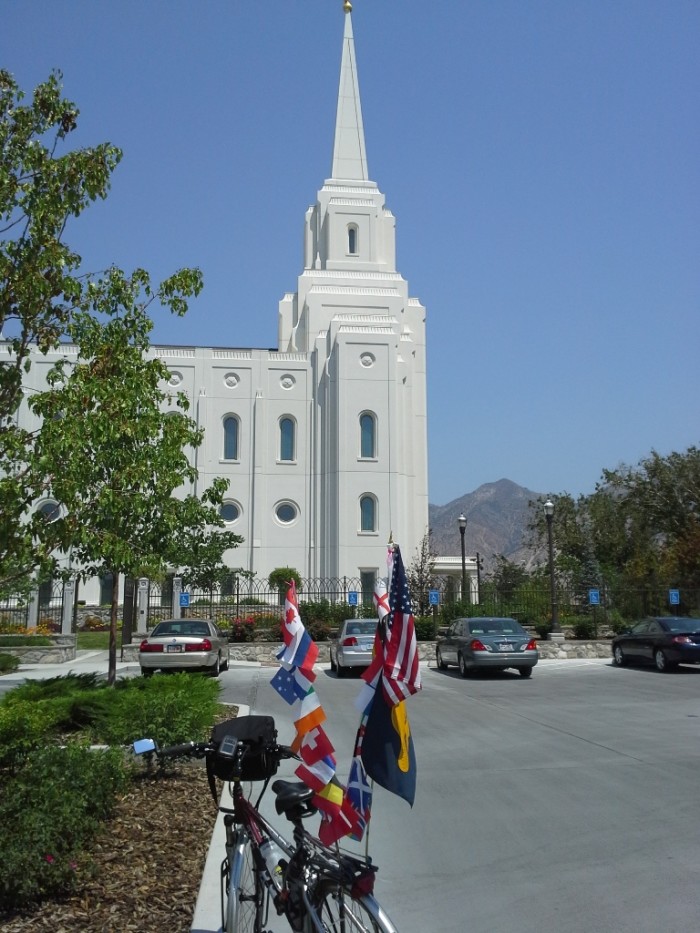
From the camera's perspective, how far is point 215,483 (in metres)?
13.3

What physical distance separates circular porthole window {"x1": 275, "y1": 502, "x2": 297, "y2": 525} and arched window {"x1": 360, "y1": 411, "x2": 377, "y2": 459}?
5930 millimetres

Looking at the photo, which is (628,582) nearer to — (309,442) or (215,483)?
(309,442)

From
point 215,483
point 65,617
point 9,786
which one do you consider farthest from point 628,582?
point 9,786

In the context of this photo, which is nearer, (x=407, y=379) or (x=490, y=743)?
(x=490, y=743)

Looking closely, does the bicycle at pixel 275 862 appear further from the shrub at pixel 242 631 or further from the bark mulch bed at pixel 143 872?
the shrub at pixel 242 631

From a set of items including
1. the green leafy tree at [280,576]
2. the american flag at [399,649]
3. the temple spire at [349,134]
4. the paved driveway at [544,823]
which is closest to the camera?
the american flag at [399,649]

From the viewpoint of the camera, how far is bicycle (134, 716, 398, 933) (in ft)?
10.9

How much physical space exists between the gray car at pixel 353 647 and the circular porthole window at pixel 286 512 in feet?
103

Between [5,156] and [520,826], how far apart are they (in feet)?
24.7

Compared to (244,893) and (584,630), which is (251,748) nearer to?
(244,893)

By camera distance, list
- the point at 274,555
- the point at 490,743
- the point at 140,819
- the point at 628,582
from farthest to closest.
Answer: the point at 274,555 < the point at 628,582 < the point at 490,743 < the point at 140,819

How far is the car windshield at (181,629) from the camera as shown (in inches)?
824

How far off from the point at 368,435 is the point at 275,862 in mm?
48846

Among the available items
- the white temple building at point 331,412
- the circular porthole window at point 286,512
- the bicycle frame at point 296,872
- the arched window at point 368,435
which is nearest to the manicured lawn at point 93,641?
the white temple building at point 331,412
